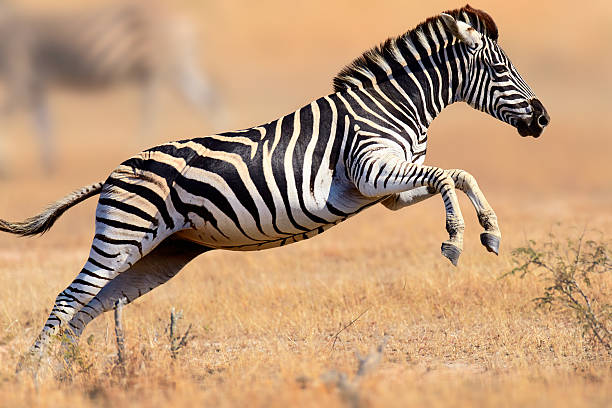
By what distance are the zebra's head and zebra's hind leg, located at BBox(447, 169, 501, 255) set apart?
1.01 metres

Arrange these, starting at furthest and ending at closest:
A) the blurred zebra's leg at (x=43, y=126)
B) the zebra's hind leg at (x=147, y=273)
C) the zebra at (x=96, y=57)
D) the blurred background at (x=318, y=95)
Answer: the zebra at (x=96, y=57)
the blurred zebra's leg at (x=43, y=126)
the blurred background at (x=318, y=95)
the zebra's hind leg at (x=147, y=273)

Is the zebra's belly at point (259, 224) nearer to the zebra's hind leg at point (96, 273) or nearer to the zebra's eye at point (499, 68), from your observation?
the zebra's hind leg at point (96, 273)

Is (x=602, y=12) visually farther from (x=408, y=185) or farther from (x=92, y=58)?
(x=408, y=185)

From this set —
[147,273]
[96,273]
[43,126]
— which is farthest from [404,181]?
[43,126]

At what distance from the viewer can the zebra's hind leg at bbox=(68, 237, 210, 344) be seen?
24.5ft

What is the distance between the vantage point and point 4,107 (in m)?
25.8

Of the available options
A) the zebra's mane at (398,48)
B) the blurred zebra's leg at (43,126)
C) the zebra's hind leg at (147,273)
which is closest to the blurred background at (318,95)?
the blurred zebra's leg at (43,126)

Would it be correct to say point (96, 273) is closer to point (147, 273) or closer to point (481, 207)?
point (147, 273)

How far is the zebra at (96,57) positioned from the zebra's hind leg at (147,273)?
62.9 ft

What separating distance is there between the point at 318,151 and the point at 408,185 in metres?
0.87

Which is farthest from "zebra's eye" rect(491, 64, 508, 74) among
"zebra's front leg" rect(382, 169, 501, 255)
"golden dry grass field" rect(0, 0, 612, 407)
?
"golden dry grass field" rect(0, 0, 612, 407)

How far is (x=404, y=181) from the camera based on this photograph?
6.60 m

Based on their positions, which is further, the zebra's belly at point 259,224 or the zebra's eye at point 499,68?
the zebra's eye at point 499,68

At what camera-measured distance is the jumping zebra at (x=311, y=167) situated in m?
6.95
